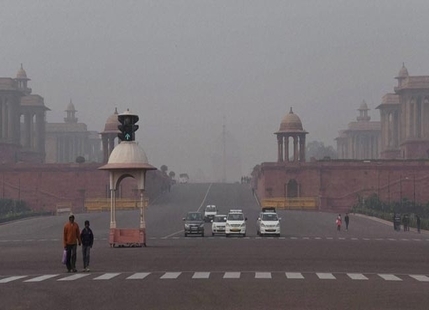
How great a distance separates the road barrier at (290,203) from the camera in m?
110

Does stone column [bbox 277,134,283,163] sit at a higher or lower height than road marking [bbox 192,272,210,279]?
higher

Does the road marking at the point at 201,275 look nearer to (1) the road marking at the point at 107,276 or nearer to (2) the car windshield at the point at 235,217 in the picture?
(1) the road marking at the point at 107,276

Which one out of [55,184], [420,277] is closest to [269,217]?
[420,277]

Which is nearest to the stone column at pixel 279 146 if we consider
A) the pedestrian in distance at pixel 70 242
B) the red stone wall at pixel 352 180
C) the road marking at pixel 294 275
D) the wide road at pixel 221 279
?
the red stone wall at pixel 352 180

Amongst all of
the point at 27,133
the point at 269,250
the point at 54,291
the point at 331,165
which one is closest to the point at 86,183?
the point at 331,165

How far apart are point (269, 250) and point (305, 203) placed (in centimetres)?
7315

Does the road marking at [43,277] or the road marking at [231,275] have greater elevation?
the road marking at [231,275]

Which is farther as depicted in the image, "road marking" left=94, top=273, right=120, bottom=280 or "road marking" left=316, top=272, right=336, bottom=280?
"road marking" left=94, top=273, right=120, bottom=280

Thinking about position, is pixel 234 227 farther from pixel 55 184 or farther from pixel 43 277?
pixel 55 184

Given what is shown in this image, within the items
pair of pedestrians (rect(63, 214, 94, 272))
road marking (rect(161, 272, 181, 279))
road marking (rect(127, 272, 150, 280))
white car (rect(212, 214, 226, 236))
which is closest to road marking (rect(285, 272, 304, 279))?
road marking (rect(161, 272, 181, 279))

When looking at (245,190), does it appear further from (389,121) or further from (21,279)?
(21,279)

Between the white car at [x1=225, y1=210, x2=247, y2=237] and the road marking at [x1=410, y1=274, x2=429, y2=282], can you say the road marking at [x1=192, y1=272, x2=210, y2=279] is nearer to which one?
the road marking at [x1=410, y1=274, x2=429, y2=282]

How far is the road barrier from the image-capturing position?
110 meters

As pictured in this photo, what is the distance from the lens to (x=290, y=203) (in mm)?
111312
